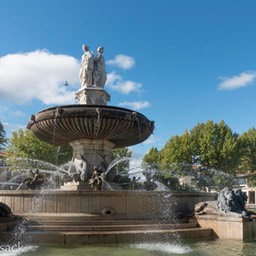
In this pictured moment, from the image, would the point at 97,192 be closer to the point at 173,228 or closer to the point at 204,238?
the point at 173,228

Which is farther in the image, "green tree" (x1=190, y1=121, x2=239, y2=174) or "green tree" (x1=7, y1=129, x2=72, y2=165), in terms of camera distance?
"green tree" (x1=190, y1=121, x2=239, y2=174)

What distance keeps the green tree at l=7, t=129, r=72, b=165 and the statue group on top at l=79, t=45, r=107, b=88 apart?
15410 mm

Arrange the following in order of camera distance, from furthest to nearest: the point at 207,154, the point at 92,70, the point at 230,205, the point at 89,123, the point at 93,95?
1. the point at 207,154
2. the point at 92,70
3. the point at 93,95
4. the point at 89,123
5. the point at 230,205

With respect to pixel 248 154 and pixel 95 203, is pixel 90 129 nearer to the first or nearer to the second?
pixel 95 203

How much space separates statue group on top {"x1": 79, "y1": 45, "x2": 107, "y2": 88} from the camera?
16703mm

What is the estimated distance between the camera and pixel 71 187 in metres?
12.9

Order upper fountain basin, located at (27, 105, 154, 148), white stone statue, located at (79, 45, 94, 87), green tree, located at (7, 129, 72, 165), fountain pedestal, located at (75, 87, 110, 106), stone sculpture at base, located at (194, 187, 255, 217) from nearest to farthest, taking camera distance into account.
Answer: stone sculpture at base, located at (194, 187, 255, 217)
upper fountain basin, located at (27, 105, 154, 148)
fountain pedestal, located at (75, 87, 110, 106)
white stone statue, located at (79, 45, 94, 87)
green tree, located at (7, 129, 72, 165)

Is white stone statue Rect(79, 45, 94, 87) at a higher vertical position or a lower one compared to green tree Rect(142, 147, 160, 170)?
higher

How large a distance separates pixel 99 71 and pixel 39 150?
55.7 ft

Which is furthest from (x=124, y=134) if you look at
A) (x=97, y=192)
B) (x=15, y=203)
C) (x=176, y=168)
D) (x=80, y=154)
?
(x=176, y=168)

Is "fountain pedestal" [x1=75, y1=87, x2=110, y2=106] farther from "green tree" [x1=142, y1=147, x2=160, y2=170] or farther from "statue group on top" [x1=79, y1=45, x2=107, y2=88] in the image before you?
"green tree" [x1=142, y1=147, x2=160, y2=170]

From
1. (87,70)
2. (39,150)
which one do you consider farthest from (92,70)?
(39,150)

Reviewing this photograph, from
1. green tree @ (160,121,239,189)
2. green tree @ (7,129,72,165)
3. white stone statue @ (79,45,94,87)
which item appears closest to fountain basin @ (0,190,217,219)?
white stone statue @ (79,45,94,87)

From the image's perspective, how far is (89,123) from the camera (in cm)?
1239
